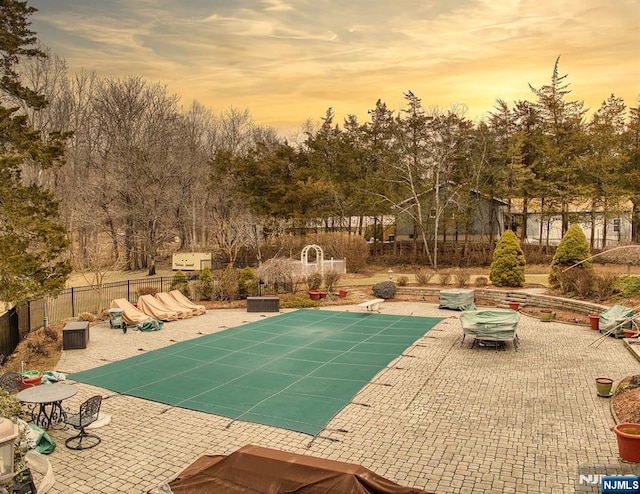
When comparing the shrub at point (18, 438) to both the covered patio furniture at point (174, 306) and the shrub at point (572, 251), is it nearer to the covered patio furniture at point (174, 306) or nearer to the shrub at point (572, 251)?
the covered patio furniture at point (174, 306)

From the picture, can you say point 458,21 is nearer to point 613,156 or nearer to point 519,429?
point 519,429

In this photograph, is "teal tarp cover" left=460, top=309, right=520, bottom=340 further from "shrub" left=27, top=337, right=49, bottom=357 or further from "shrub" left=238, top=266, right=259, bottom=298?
"shrub" left=27, top=337, right=49, bottom=357

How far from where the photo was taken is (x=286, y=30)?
19.9 metres

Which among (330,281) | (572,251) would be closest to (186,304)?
(330,281)

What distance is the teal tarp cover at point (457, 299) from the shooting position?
2138 centimetres

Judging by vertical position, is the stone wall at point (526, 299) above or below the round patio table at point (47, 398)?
above

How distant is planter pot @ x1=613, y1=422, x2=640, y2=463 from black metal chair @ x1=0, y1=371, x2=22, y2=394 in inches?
442

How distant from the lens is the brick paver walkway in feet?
23.9

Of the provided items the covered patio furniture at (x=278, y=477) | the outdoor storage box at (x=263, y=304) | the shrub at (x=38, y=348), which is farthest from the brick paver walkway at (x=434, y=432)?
A: the outdoor storage box at (x=263, y=304)

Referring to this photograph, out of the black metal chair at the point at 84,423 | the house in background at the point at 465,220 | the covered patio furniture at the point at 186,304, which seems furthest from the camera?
the house in background at the point at 465,220

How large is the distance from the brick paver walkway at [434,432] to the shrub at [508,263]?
979 cm

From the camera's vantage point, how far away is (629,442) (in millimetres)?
7031

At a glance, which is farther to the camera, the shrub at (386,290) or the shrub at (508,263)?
the shrub at (386,290)

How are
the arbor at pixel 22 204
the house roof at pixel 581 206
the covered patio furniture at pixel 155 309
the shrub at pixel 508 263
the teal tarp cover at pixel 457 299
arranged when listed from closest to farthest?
the arbor at pixel 22 204
the covered patio furniture at pixel 155 309
the teal tarp cover at pixel 457 299
the shrub at pixel 508 263
the house roof at pixel 581 206
